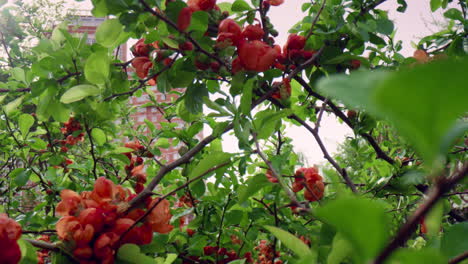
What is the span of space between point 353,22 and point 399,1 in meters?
0.23

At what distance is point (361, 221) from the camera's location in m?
0.17

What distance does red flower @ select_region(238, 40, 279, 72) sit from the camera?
754mm

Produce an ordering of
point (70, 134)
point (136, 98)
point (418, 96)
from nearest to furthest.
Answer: point (418, 96) < point (70, 134) < point (136, 98)

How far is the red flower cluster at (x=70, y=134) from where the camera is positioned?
148 centimetres

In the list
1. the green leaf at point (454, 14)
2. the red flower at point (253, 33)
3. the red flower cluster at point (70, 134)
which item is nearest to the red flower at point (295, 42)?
the red flower at point (253, 33)

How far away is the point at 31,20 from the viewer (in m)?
3.40

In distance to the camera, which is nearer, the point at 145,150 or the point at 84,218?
the point at 84,218

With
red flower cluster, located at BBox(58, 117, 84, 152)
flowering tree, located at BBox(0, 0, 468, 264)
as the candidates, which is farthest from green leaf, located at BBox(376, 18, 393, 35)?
red flower cluster, located at BBox(58, 117, 84, 152)

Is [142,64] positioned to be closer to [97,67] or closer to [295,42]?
[97,67]

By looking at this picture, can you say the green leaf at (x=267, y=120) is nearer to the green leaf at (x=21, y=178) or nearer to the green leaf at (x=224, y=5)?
the green leaf at (x=224, y=5)

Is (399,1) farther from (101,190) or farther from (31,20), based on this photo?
(31,20)

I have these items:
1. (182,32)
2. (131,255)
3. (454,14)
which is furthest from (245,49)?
(454,14)

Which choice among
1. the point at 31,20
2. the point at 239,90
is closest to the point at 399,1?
the point at 239,90

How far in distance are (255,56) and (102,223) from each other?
452 millimetres
